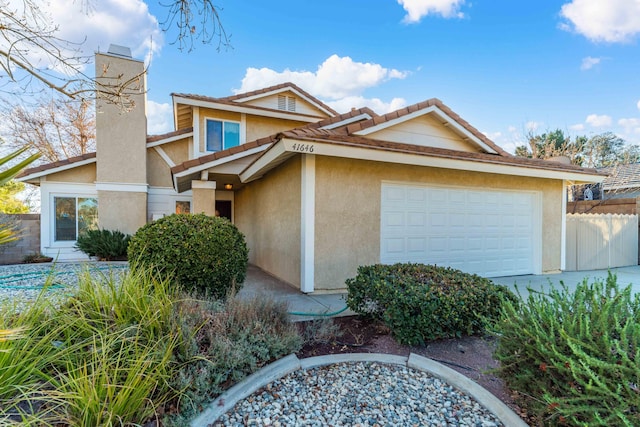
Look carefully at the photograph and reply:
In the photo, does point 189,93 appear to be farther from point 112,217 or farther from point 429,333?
point 429,333

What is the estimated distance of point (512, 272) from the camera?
9016 millimetres

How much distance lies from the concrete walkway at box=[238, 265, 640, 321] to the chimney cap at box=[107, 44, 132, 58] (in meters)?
9.86

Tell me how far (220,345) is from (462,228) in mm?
7204

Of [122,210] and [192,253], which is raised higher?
[122,210]

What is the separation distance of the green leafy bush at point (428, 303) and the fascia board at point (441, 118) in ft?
13.6

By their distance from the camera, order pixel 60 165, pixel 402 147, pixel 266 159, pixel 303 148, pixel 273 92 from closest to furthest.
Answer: pixel 303 148 → pixel 402 147 → pixel 266 159 → pixel 60 165 → pixel 273 92

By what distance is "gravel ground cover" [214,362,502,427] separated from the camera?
8.78 feet

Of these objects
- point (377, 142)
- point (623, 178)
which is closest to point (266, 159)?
point (377, 142)

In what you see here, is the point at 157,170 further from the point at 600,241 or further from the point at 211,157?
the point at 600,241

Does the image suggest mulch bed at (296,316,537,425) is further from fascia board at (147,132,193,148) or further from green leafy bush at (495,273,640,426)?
fascia board at (147,132,193,148)

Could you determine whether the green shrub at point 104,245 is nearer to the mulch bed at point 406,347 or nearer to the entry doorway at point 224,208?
the entry doorway at point 224,208

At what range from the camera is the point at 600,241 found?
34.8 ft

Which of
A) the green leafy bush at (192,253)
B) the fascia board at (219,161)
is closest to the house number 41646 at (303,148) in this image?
the green leafy bush at (192,253)

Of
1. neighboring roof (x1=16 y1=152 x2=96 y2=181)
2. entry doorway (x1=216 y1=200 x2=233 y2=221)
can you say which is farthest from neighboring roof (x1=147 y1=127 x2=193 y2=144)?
entry doorway (x1=216 y1=200 x2=233 y2=221)
